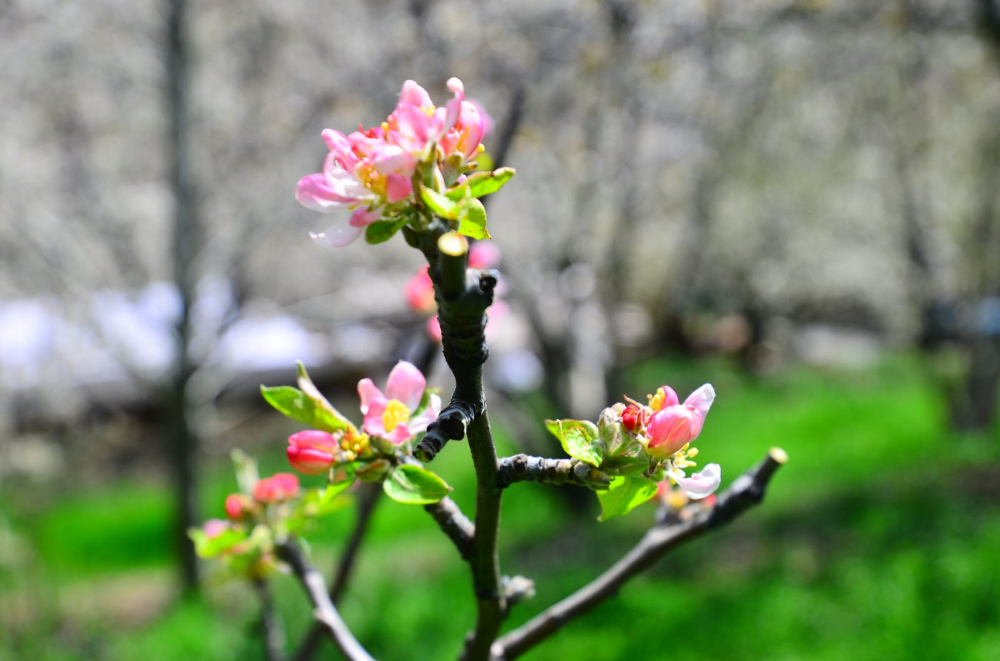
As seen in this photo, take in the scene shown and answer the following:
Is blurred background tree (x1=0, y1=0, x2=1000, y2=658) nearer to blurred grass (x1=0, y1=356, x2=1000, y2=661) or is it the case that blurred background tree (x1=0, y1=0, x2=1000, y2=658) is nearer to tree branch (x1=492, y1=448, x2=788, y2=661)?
blurred grass (x1=0, y1=356, x2=1000, y2=661)

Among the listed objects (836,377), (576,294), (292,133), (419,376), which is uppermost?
(419,376)

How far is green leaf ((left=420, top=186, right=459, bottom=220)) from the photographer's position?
498 mm

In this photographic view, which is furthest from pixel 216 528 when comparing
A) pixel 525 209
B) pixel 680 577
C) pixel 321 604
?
pixel 525 209

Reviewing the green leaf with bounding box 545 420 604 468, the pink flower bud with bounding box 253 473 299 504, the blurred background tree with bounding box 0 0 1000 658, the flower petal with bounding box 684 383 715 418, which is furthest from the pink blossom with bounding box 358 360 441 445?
the blurred background tree with bounding box 0 0 1000 658

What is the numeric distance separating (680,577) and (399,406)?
314 centimetres

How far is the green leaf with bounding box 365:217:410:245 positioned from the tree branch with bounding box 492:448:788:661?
0.47 meters

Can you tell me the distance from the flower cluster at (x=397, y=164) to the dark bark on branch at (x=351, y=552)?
0.71 m

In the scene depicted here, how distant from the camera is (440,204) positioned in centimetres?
50

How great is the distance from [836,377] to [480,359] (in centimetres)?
970

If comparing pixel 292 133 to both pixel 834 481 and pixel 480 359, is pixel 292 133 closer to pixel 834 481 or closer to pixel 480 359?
pixel 834 481

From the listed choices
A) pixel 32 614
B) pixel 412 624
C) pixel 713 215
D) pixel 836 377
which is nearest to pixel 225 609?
pixel 32 614

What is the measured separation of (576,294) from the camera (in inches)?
174

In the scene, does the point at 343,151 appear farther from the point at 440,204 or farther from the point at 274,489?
the point at 274,489

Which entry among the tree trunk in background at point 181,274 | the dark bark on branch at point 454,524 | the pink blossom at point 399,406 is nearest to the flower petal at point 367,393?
the pink blossom at point 399,406
